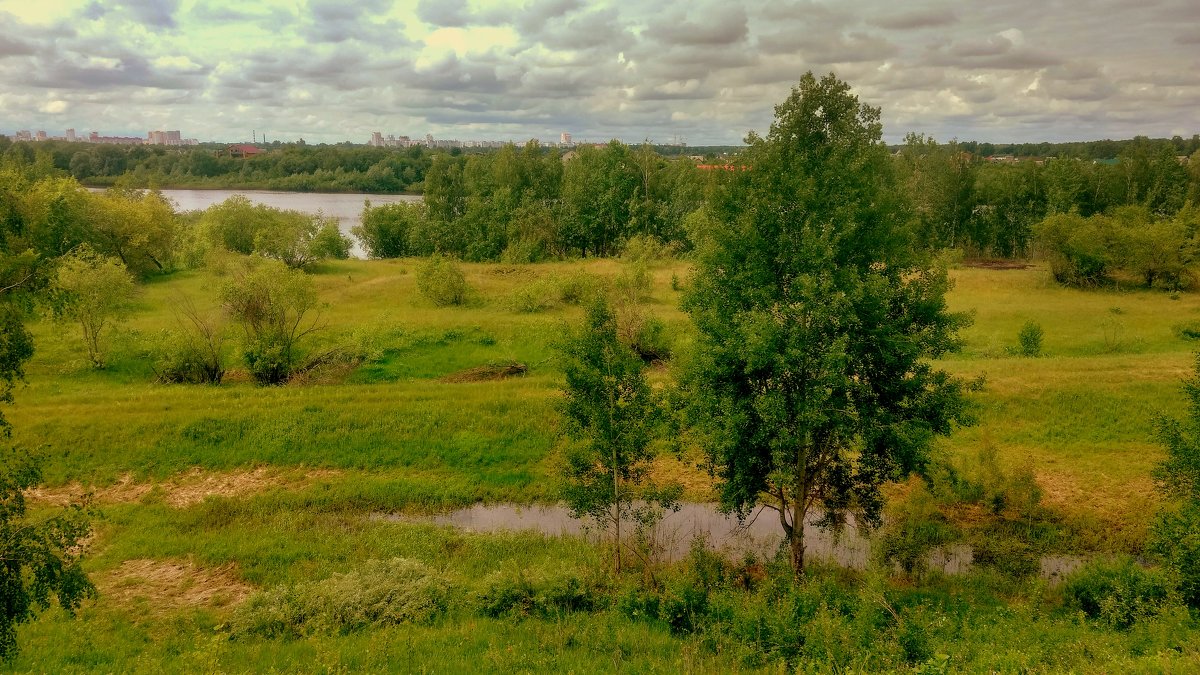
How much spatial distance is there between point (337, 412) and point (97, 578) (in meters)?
10.8

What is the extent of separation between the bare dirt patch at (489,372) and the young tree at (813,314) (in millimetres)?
19378

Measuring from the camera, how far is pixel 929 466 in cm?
1577

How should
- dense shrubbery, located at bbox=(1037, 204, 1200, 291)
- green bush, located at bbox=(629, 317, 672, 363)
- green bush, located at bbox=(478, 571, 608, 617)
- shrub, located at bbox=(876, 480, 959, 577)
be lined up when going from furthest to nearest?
1. dense shrubbery, located at bbox=(1037, 204, 1200, 291)
2. green bush, located at bbox=(629, 317, 672, 363)
3. shrub, located at bbox=(876, 480, 959, 577)
4. green bush, located at bbox=(478, 571, 608, 617)

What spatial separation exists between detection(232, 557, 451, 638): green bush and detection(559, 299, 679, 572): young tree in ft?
12.9

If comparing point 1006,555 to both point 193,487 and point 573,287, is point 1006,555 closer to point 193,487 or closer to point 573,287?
point 193,487

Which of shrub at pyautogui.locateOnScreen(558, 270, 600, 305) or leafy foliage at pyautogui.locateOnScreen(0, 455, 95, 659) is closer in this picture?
leafy foliage at pyautogui.locateOnScreen(0, 455, 95, 659)

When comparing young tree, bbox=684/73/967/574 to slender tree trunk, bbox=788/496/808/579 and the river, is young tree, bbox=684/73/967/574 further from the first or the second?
the river

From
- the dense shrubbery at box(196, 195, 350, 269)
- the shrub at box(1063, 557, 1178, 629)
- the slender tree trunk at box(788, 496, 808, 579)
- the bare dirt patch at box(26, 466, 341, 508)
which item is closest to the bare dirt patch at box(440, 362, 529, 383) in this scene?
the bare dirt patch at box(26, 466, 341, 508)

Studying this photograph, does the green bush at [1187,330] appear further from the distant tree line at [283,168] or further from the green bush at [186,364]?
the distant tree line at [283,168]

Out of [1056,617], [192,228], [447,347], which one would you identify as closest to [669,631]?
[1056,617]

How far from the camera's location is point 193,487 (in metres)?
22.4

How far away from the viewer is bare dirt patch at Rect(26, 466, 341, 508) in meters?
21.3

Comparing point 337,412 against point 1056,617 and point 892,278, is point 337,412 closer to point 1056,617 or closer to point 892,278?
point 892,278

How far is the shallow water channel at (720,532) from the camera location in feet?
58.3
